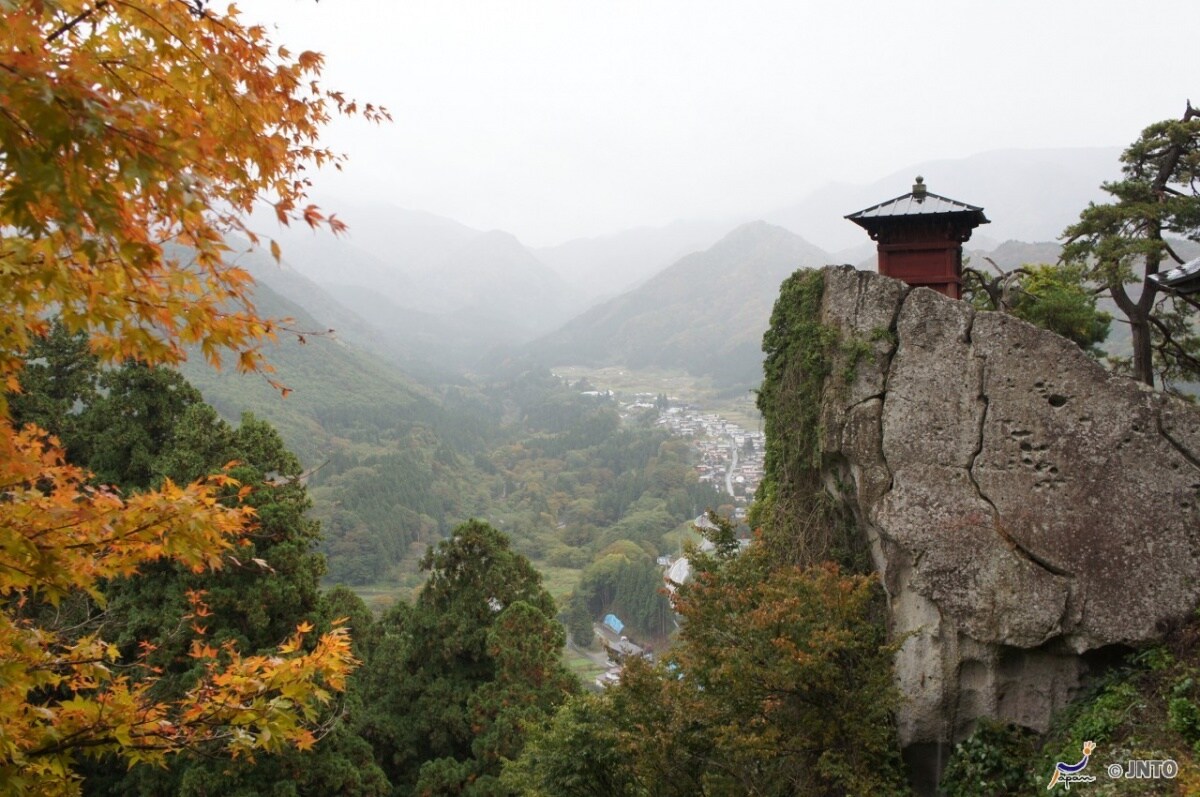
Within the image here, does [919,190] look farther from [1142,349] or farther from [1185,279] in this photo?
[1142,349]

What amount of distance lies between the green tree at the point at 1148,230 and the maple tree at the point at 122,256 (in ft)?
45.4

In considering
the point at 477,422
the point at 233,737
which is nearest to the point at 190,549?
the point at 233,737

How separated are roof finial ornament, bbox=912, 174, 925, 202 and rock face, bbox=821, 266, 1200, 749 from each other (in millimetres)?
2421

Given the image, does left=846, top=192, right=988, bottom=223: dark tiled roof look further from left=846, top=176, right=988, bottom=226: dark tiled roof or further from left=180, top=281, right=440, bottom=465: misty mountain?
left=180, top=281, right=440, bottom=465: misty mountain

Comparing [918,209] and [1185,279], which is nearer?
[1185,279]

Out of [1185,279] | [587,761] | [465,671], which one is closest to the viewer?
[1185,279]

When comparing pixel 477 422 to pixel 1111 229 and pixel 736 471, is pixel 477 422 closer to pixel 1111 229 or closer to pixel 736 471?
pixel 736 471

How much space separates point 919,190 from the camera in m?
12.4

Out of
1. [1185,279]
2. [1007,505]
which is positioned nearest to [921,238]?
[1185,279]

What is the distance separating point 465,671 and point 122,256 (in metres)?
14.4

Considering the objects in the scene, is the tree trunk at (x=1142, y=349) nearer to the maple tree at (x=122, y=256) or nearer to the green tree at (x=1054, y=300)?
the green tree at (x=1054, y=300)

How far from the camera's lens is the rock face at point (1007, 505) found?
8.72m

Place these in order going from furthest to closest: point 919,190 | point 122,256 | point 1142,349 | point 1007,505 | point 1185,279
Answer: point 1142,349 < point 919,190 < point 1007,505 < point 1185,279 < point 122,256

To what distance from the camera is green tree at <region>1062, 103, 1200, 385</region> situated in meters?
12.4
